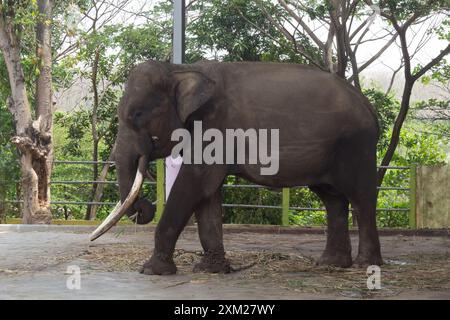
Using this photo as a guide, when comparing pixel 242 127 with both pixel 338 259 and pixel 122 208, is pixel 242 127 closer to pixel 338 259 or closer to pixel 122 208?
pixel 122 208

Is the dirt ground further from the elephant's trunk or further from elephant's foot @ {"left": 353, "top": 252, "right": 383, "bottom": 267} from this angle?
the elephant's trunk

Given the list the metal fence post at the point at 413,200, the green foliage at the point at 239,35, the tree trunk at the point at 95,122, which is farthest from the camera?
the tree trunk at the point at 95,122

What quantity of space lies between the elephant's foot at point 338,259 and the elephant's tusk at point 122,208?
186 cm

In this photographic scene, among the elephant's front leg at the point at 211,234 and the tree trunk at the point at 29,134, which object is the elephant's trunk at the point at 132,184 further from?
the tree trunk at the point at 29,134

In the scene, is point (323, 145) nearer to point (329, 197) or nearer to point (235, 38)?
point (329, 197)

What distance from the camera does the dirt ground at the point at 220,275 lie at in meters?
6.59

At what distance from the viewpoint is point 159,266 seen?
24.8ft

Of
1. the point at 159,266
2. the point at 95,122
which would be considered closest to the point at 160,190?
the point at 159,266

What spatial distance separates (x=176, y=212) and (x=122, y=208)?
17.4 inches

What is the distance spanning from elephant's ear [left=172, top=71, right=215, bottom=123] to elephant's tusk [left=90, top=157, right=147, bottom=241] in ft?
1.75

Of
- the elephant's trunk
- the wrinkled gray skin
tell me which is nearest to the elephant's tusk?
the elephant's trunk

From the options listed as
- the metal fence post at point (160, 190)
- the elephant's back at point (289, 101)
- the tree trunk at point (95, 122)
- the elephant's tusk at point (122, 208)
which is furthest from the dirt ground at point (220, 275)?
the tree trunk at point (95, 122)

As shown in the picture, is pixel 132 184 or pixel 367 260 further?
pixel 367 260

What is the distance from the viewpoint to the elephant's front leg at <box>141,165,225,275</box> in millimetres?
7582
